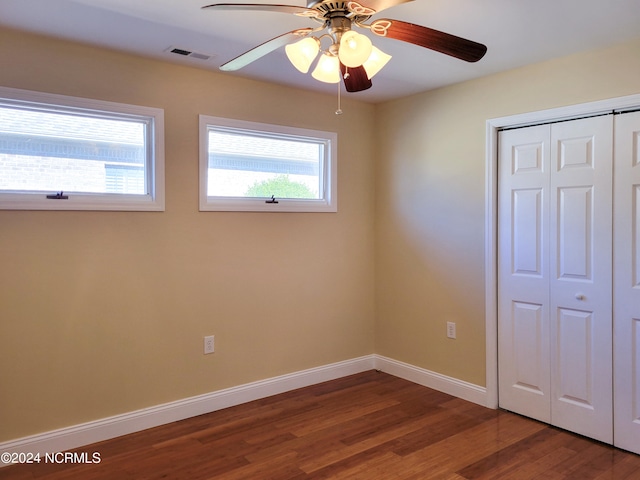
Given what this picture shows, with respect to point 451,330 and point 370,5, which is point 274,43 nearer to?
point 370,5

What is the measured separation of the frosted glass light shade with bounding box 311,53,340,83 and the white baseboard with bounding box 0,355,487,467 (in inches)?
93.0

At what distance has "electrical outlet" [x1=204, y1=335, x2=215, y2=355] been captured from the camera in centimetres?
336

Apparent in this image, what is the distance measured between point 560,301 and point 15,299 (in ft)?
10.8

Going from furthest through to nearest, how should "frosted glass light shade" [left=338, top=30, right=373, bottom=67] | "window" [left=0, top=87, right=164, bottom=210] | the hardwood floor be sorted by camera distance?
"window" [left=0, top=87, right=164, bottom=210], the hardwood floor, "frosted glass light shade" [left=338, top=30, right=373, bottom=67]

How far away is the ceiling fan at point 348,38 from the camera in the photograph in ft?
5.73

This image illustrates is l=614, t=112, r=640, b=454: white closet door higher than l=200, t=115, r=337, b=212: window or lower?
lower

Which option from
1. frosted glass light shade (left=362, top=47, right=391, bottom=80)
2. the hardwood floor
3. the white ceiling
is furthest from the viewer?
the hardwood floor

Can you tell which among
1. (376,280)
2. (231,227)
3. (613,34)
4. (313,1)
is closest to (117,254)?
(231,227)

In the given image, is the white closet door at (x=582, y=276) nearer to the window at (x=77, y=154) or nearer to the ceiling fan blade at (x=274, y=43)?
the ceiling fan blade at (x=274, y=43)

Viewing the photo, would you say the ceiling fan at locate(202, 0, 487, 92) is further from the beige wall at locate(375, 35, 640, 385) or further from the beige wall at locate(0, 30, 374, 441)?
the beige wall at locate(375, 35, 640, 385)

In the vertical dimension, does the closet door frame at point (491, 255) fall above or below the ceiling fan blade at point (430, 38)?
below

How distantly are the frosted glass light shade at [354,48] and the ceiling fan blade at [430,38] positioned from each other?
14cm

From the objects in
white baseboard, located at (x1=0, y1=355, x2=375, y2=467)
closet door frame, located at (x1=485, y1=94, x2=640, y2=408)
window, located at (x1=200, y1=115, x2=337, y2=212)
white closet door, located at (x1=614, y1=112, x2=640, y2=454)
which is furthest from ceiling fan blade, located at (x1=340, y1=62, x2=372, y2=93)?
white baseboard, located at (x1=0, y1=355, x2=375, y2=467)

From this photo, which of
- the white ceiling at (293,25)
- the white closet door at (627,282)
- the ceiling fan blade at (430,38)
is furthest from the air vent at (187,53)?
the white closet door at (627,282)
